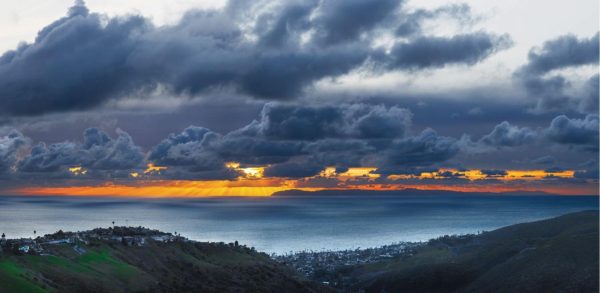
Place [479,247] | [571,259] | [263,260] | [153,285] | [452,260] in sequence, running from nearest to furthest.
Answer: [153,285], [571,259], [263,260], [452,260], [479,247]

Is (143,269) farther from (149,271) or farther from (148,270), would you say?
(149,271)

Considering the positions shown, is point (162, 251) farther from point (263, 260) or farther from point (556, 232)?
point (556, 232)

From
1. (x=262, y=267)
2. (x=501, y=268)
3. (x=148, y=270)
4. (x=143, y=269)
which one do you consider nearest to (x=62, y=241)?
(x=143, y=269)

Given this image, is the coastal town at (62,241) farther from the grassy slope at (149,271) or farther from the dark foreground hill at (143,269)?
the grassy slope at (149,271)

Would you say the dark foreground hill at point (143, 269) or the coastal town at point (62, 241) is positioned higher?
the coastal town at point (62, 241)

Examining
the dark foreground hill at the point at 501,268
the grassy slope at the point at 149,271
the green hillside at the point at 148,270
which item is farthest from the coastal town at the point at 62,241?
the dark foreground hill at the point at 501,268

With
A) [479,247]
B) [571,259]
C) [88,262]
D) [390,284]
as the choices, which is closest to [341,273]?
[390,284]

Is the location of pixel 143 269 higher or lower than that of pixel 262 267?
higher
